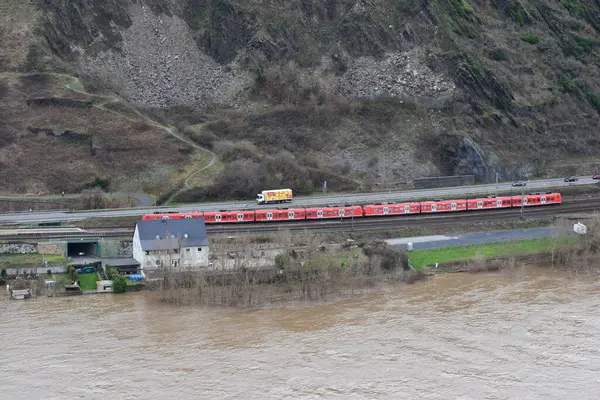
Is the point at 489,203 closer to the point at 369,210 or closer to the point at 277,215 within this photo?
the point at 369,210

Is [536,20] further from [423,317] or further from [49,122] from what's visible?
[423,317]

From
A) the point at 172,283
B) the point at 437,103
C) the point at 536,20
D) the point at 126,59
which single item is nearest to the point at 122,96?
the point at 126,59

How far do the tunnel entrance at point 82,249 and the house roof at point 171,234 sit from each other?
5815 mm

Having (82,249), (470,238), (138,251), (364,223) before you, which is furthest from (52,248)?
(470,238)

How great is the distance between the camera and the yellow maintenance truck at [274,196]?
84.9 meters

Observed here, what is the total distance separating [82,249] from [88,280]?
23.2ft

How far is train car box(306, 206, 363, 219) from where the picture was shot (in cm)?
8038

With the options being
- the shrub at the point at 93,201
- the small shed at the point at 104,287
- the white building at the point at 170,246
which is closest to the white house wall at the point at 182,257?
the white building at the point at 170,246

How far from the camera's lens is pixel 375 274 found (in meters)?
67.8

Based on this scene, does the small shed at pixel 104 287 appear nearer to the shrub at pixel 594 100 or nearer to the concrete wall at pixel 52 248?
the concrete wall at pixel 52 248

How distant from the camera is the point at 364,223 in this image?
7988cm

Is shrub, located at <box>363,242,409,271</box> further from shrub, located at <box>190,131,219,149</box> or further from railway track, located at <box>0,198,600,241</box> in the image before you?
shrub, located at <box>190,131,219,149</box>

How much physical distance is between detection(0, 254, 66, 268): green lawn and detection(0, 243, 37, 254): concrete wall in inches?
18.4

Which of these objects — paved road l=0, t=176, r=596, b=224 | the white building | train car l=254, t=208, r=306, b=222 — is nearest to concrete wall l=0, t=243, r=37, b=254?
paved road l=0, t=176, r=596, b=224
